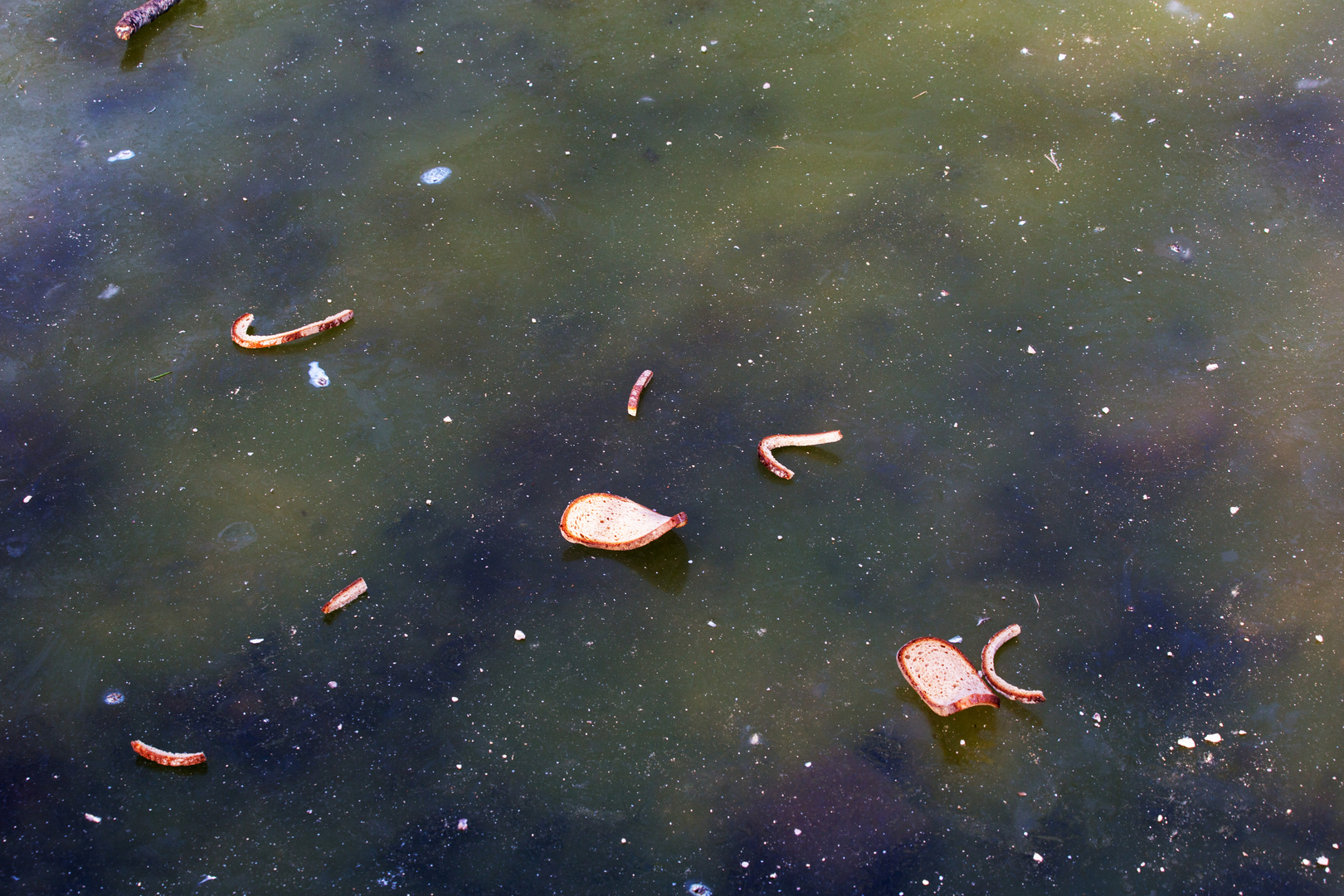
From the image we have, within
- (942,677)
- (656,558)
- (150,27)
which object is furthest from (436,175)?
(942,677)

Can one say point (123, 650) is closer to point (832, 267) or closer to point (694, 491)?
point (694, 491)

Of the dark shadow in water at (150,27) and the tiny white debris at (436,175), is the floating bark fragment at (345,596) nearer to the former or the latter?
the tiny white debris at (436,175)

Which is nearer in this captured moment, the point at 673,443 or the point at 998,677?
the point at 998,677

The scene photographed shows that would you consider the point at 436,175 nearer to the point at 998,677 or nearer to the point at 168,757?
the point at 168,757

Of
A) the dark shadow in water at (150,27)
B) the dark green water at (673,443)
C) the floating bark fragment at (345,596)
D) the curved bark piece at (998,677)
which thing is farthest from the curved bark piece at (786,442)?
the dark shadow in water at (150,27)

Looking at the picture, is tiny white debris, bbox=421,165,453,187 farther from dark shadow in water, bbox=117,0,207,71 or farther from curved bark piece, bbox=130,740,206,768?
curved bark piece, bbox=130,740,206,768

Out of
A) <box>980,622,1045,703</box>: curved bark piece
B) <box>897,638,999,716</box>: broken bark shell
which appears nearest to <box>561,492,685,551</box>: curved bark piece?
<box>897,638,999,716</box>: broken bark shell
